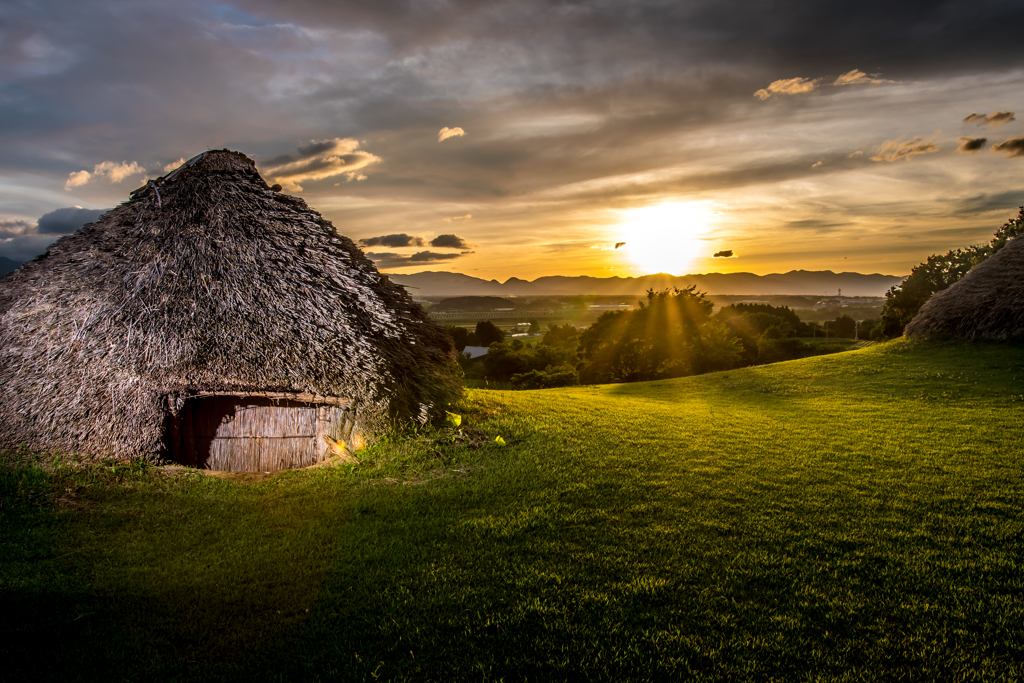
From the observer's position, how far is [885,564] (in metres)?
4.78

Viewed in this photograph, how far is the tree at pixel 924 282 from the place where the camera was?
99.3 feet

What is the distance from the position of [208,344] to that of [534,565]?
6.30m

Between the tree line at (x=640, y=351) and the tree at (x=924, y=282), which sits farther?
the tree at (x=924, y=282)

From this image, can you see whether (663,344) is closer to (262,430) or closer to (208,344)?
(262,430)

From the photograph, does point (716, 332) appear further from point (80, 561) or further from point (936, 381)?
point (80, 561)

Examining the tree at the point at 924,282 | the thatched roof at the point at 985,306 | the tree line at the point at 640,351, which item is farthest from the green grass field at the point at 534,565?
the tree at the point at 924,282

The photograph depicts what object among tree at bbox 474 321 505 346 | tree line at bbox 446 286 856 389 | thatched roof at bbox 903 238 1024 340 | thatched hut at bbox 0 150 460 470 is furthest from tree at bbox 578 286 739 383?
tree at bbox 474 321 505 346

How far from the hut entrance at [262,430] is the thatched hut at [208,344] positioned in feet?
0.07

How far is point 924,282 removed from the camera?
3338cm

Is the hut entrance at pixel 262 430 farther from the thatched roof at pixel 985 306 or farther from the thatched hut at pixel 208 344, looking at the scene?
the thatched roof at pixel 985 306

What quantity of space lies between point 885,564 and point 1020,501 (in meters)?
3.32

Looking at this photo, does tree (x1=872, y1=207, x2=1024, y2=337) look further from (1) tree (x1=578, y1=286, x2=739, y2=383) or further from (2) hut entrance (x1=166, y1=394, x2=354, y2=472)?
(2) hut entrance (x1=166, y1=394, x2=354, y2=472)

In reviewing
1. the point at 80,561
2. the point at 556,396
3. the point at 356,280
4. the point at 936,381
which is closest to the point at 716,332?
the point at 936,381

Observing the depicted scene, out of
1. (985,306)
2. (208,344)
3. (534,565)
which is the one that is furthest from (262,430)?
(985,306)
